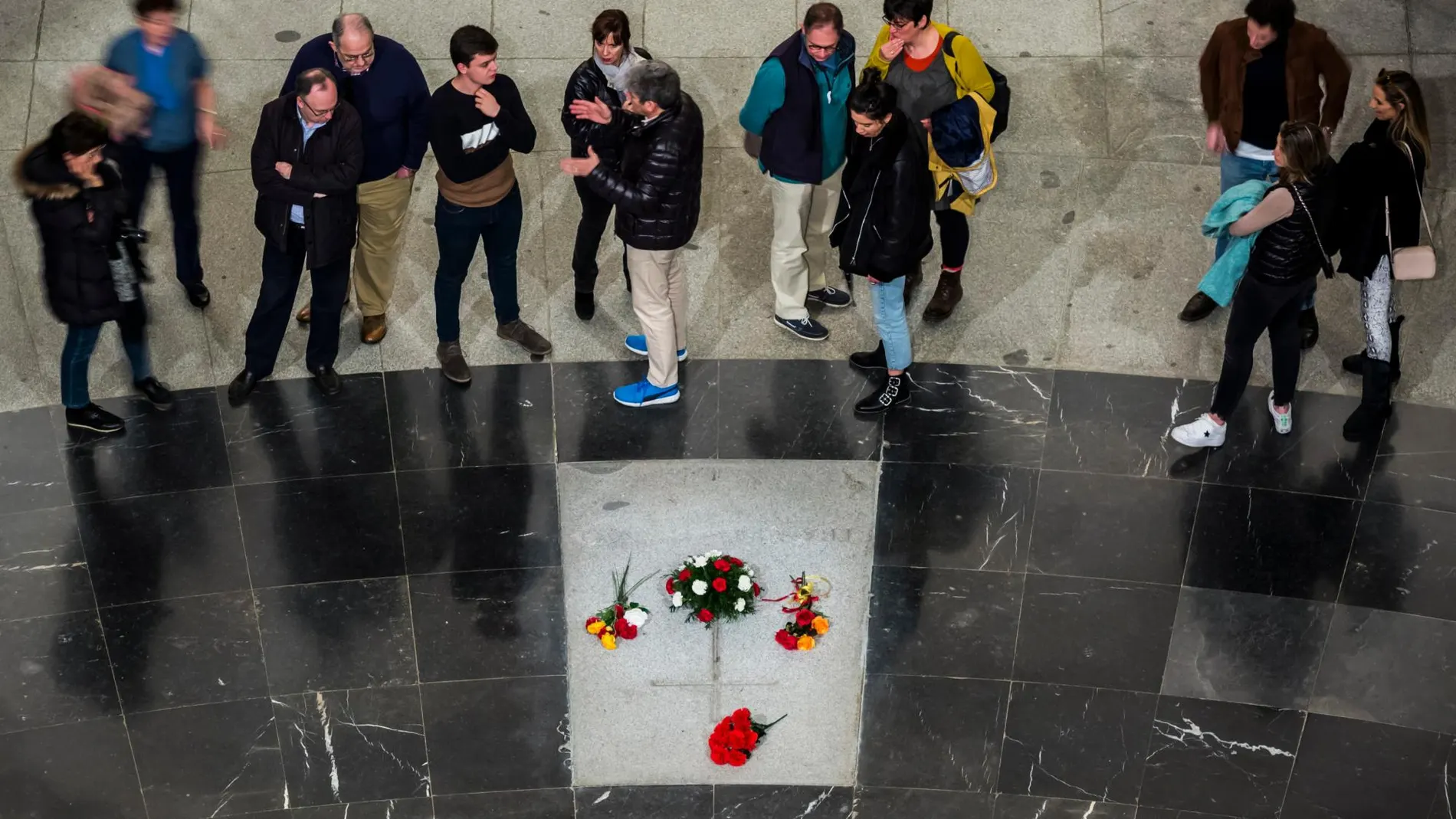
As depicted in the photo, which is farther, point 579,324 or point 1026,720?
point 579,324

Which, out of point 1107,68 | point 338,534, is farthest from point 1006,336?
point 338,534

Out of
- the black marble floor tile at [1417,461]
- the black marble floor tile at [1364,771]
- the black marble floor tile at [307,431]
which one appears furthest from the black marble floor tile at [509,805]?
the black marble floor tile at [1417,461]

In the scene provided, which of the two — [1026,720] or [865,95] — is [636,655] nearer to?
[1026,720]

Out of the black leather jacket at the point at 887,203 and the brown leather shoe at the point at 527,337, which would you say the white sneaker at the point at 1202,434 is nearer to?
the black leather jacket at the point at 887,203

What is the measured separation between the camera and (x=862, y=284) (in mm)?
7891

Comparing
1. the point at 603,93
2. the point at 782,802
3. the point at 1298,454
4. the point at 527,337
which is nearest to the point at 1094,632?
the point at 1298,454

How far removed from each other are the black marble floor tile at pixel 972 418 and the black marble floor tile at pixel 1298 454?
857 mm

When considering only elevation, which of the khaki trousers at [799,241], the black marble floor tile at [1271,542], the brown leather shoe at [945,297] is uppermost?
the khaki trousers at [799,241]

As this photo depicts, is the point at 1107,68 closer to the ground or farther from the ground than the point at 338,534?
farther from the ground

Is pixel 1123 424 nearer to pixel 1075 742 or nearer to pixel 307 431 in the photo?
pixel 1075 742

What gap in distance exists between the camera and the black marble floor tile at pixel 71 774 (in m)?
6.41

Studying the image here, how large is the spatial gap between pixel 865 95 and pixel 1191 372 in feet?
8.29

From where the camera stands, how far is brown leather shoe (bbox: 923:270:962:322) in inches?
300

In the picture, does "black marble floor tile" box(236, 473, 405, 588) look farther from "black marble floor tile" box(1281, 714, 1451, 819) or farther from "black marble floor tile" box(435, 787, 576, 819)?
"black marble floor tile" box(1281, 714, 1451, 819)
